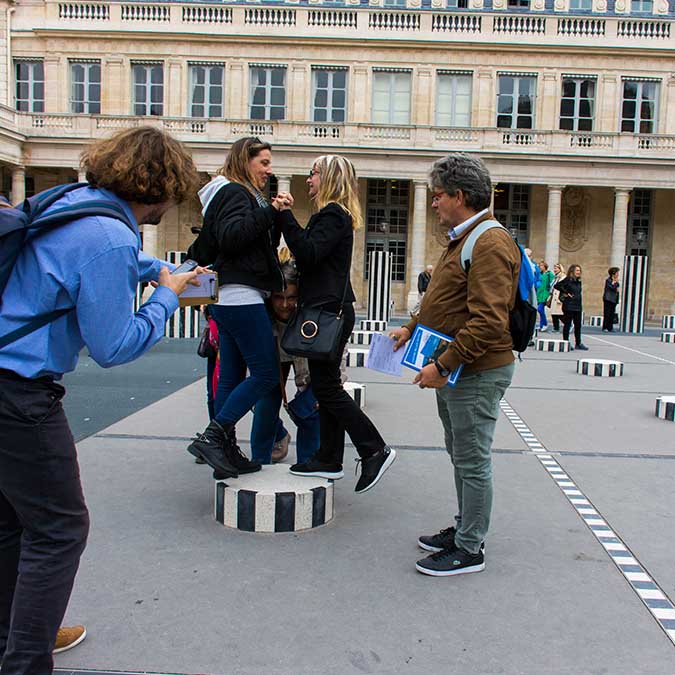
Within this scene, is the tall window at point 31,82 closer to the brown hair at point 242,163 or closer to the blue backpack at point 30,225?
the brown hair at point 242,163

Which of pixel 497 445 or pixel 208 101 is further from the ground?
pixel 208 101

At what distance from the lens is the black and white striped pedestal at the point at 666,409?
7.70m

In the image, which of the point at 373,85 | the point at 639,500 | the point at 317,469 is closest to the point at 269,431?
the point at 317,469

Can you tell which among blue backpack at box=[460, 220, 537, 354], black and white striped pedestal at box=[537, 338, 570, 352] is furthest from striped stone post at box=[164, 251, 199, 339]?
blue backpack at box=[460, 220, 537, 354]

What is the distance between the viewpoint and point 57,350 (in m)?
2.30

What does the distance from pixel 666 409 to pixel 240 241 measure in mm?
5515

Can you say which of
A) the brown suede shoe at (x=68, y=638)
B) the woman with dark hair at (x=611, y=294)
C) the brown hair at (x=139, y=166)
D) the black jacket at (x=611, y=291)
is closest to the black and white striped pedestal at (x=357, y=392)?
the brown suede shoe at (x=68, y=638)

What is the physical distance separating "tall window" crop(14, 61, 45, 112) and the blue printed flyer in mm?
32228

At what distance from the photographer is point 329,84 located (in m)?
31.4

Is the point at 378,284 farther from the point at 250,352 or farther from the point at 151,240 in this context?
the point at 250,352

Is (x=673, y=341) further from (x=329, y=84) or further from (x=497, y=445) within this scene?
(x=329, y=84)

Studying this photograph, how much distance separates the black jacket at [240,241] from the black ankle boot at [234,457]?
82 centimetres

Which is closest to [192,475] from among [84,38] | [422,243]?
[422,243]

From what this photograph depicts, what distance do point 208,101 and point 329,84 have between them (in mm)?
4996
